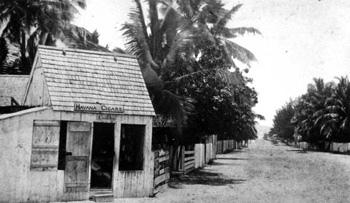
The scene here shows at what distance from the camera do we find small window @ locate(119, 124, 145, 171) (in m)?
13.3

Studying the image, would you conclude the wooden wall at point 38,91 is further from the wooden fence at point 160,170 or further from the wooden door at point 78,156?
the wooden fence at point 160,170

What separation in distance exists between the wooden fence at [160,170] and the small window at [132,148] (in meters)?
0.55

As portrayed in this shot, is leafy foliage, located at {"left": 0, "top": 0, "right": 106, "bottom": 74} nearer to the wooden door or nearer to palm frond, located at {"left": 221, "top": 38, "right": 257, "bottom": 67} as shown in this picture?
palm frond, located at {"left": 221, "top": 38, "right": 257, "bottom": 67}

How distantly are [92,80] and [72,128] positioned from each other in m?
1.75

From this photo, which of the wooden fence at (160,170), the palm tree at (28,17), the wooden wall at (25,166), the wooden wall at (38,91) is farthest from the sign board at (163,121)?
the palm tree at (28,17)

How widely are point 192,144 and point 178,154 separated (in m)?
2.74

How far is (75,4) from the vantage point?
94.5 ft

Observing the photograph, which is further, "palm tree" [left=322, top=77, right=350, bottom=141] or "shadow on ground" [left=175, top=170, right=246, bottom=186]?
"palm tree" [left=322, top=77, right=350, bottom=141]

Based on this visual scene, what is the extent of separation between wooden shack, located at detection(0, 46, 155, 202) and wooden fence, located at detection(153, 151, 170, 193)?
2.28 feet

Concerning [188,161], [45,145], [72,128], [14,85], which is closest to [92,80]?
[72,128]

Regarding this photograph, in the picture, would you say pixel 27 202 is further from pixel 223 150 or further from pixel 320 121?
pixel 320 121

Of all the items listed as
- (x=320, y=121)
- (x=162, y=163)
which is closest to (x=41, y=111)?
(x=162, y=163)

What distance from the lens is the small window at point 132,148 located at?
1332cm

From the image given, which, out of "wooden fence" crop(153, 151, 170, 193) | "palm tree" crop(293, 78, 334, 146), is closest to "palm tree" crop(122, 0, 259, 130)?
"wooden fence" crop(153, 151, 170, 193)
